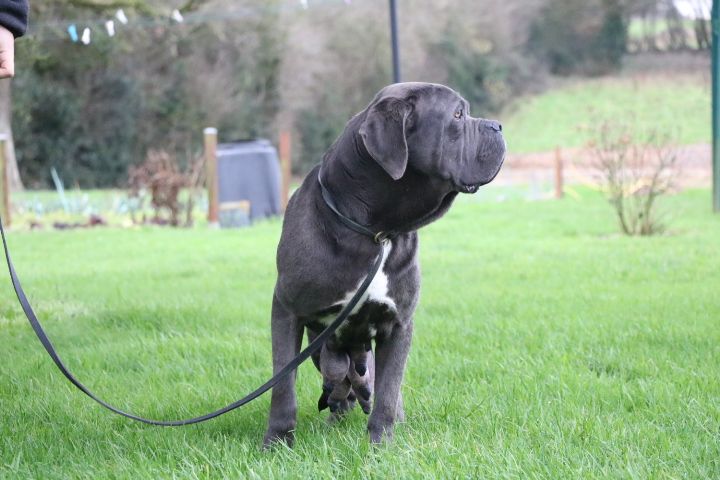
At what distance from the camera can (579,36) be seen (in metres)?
46.9

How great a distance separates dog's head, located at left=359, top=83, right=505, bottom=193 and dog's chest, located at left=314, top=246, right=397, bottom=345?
36 cm

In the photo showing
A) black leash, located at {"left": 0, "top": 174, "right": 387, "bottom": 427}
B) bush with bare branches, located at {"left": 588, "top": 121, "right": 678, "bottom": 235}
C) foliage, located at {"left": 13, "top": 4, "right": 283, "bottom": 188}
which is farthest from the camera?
foliage, located at {"left": 13, "top": 4, "right": 283, "bottom": 188}

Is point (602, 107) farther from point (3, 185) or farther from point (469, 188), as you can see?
point (469, 188)

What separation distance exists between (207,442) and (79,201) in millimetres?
15611

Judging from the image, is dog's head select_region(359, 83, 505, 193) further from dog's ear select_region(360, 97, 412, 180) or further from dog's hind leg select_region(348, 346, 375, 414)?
dog's hind leg select_region(348, 346, 375, 414)

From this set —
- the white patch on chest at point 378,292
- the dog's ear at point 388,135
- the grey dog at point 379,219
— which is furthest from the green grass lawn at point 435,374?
the dog's ear at point 388,135

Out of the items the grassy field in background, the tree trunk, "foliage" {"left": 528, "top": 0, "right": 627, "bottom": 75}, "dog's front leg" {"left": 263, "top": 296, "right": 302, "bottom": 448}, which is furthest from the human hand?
"foliage" {"left": 528, "top": 0, "right": 627, "bottom": 75}

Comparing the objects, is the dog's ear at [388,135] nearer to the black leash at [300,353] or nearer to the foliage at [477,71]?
the black leash at [300,353]

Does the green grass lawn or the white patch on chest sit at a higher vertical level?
the white patch on chest

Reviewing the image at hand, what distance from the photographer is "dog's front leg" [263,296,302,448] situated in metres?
3.56

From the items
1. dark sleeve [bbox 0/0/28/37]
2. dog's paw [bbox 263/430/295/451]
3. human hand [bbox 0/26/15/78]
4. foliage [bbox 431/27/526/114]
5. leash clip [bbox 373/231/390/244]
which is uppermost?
foliage [bbox 431/27/526/114]

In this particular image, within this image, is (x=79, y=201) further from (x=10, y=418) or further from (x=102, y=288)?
(x=10, y=418)

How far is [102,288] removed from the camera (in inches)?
324

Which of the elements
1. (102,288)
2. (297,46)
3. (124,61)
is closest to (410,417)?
(102,288)
